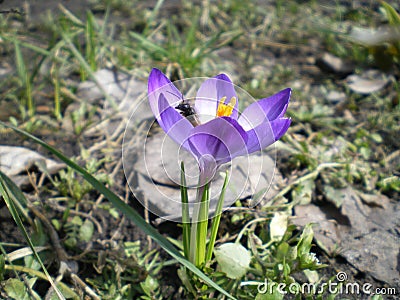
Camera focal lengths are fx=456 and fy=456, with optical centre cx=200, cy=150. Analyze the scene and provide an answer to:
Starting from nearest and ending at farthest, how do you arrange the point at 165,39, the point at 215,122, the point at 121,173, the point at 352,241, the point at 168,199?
the point at 215,122
the point at 168,199
the point at 352,241
the point at 121,173
the point at 165,39

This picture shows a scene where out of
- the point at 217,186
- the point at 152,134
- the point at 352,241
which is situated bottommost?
the point at 352,241

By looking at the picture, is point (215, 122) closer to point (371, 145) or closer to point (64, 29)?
point (371, 145)

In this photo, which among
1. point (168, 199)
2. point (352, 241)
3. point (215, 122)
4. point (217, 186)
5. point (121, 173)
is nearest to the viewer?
point (215, 122)

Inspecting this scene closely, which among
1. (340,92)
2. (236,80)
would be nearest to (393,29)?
(340,92)

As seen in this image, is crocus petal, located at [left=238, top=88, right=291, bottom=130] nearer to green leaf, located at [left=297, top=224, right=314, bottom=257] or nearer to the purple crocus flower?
the purple crocus flower

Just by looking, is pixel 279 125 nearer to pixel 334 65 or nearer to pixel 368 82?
pixel 368 82

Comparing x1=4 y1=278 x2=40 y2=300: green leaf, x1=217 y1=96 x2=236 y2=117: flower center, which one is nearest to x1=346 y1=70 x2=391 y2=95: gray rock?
x1=217 y1=96 x2=236 y2=117: flower center

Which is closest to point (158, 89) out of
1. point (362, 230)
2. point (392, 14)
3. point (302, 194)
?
point (302, 194)
